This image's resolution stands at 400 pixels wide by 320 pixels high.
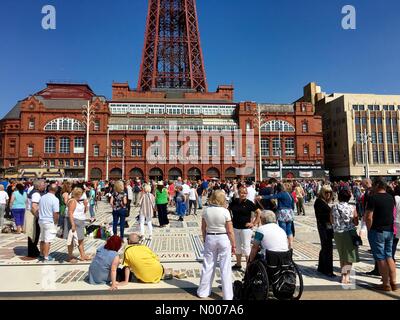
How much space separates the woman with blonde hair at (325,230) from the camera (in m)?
5.74

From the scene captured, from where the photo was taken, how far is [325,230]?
5801 millimetres

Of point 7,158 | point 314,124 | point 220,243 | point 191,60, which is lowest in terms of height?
point 220,243

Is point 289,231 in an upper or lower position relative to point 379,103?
lower

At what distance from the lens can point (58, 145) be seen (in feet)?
166

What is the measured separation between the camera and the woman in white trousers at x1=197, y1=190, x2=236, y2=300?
A: 439 centimetres

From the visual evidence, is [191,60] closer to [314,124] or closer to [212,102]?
[212,102]

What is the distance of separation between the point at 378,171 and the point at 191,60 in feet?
129

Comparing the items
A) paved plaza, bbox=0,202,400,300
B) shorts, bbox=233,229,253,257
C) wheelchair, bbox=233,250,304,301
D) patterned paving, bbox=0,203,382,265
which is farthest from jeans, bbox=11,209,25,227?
wheelchair, bbox=233,250,304,301

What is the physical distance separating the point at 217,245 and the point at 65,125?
5228cm

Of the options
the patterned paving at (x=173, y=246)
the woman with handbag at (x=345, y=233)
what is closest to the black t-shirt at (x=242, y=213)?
the woman with handbag at (x=345, y=233)

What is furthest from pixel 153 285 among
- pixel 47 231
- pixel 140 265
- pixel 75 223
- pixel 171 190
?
pixel 171 190

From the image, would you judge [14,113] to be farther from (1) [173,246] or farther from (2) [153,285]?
(2) [153,285]

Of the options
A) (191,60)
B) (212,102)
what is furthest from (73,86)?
(212,102)

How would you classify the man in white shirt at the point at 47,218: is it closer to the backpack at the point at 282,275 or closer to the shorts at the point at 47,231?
the shorts at the point at 47,231
